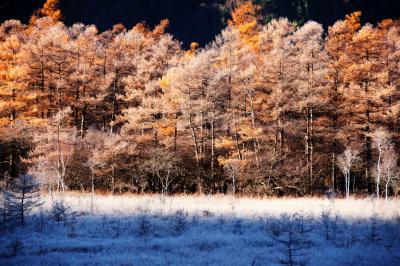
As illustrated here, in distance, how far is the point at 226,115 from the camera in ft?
80.5

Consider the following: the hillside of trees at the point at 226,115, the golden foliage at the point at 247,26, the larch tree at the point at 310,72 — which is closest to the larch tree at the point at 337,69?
the hillside of trees at the point at 226,115

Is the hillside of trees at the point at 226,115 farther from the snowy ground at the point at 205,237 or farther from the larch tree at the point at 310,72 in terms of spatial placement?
the snowy ground at the point at 205,237

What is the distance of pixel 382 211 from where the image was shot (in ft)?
45.5

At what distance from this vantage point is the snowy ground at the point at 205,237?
27.7 feet

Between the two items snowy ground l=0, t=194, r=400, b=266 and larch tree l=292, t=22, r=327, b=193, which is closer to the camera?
snowy ground l=0, t=194, r=400, b=266

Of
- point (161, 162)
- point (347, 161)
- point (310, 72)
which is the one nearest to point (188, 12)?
point (310, 72)

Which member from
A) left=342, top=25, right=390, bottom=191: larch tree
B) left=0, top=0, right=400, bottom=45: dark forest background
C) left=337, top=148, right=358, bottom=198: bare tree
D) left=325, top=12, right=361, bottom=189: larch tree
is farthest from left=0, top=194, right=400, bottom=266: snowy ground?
left=0, top=0, right=400, bottom=45: dark forest background

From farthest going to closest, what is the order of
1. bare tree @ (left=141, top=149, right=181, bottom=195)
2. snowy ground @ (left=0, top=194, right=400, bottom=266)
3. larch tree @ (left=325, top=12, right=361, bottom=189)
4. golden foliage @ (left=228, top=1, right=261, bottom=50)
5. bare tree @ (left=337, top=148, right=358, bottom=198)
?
1. golden foliage @ (left=228, top=1, right=261, bottom=50)
2. larch tree @ (left=325, top=12, right=361, bottom=189)
3. bare tree @ (left=141, top=149, right=181, bottom=195)
4. bare tree @ (left=337, top=148, right=358, bottom=198)
5. snowy ground @ (left=0, top=194, right=400, bottom=266)

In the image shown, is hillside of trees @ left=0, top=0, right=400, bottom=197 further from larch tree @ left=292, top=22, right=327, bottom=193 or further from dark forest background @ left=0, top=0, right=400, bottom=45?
dark forest background @ left=0, top=0, right=400, bottom=45

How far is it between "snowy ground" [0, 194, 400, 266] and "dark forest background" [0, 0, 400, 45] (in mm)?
47137

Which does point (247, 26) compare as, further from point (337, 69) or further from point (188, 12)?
point (188, 12)

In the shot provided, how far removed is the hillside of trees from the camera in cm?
2391

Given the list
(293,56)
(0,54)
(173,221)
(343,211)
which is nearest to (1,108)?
(0,54)

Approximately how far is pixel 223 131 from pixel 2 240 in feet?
67.3
